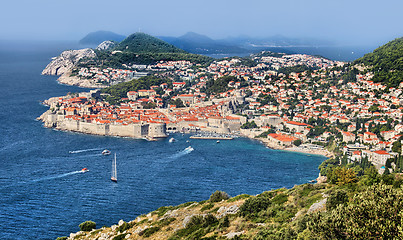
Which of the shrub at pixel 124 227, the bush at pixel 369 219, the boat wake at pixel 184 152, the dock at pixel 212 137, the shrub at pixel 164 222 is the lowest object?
the boat wake at pixel 184 152

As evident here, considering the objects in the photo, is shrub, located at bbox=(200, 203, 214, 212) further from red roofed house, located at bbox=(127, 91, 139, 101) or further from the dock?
red roofed house, located at bbox=(127, 91, 139, 101)

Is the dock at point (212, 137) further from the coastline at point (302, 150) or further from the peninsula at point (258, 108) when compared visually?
the coastline at point (302, 150)

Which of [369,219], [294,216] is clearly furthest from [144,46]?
[369,219]

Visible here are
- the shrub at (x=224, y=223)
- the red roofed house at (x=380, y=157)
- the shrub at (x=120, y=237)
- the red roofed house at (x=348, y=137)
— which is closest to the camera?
the shrub at (x=224, y=223)

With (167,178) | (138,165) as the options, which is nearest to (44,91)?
(138,165)

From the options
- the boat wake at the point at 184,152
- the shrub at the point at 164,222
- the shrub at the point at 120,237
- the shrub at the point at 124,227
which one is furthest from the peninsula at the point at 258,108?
the shrub at the point at 120,237

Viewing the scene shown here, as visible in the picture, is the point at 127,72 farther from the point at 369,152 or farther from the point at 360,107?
→ the point at 369,152
